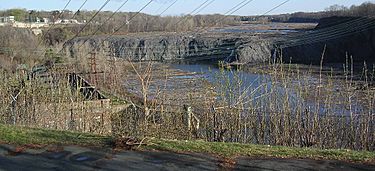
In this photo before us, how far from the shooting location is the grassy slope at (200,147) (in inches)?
282

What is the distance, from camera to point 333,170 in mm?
6426

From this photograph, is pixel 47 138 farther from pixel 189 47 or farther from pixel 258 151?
pixel 189 47

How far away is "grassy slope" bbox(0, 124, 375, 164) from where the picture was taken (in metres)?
7.16

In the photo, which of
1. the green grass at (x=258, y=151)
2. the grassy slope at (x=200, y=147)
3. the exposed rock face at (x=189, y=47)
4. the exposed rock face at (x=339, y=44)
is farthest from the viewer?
the exposed rock face at (x=189, y=47)

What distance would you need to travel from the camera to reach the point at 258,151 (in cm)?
738

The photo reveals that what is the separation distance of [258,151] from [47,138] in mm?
3735

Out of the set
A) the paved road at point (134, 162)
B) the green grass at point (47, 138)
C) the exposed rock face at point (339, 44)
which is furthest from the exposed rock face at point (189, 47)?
the paved road at point (134, 162)

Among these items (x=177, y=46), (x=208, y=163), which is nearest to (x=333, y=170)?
(x=208, y=163)

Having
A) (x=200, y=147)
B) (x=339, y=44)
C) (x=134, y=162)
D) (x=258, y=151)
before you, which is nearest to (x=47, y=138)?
(x=134, y=162)

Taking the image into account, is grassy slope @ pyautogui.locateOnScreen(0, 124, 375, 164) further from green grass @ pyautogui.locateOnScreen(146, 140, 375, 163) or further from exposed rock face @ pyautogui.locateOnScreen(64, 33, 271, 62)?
exposed rock face @ pyautogui.locateOnScreen(64, 33, 271, 62)

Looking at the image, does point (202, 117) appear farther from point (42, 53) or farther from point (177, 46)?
point (177, 46)

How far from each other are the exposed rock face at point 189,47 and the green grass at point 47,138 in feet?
152

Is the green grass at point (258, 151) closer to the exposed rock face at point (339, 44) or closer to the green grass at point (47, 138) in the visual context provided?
the green grass at point (47, 138)

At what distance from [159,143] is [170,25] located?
5516cm
